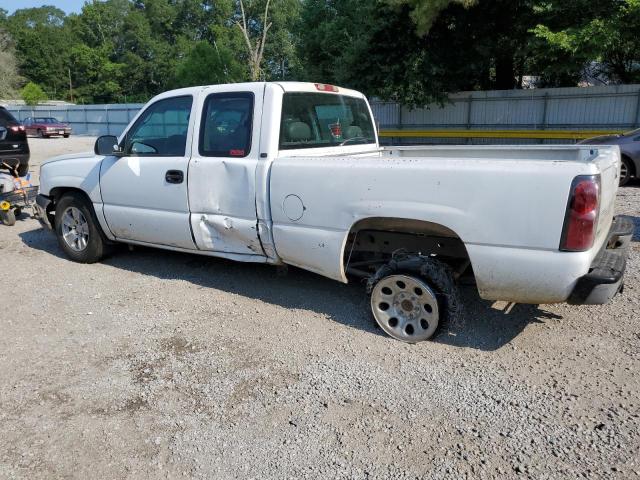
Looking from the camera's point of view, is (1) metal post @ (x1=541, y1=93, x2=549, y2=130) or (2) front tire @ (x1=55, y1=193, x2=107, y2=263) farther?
(1) metal post @ (x1=541, y1=93, x2=549, y2=130)

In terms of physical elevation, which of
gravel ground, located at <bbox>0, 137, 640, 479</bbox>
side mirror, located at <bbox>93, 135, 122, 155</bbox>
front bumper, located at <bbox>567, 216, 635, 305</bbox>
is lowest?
gravel ground, located at <bbox>0, 137, 640, 479</bbox>

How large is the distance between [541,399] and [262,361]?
189 cm

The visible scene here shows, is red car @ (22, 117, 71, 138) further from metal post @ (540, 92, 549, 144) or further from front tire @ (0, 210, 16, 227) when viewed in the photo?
front tire @ (0, 210, 16, 227)

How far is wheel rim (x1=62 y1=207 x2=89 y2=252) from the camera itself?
6.22 m

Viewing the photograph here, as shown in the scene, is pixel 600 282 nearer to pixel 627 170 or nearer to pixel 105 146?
pixel 105 146

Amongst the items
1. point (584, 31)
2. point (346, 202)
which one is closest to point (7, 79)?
point (584, 31)

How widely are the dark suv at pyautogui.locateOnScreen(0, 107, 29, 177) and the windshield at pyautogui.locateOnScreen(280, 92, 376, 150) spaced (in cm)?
684

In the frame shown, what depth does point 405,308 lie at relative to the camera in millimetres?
4176

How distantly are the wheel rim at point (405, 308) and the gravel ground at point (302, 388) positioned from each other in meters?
0.13

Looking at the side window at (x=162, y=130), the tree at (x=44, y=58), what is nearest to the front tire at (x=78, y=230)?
the side window at (x=162, y=130)

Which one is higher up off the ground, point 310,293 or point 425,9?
point 425,9

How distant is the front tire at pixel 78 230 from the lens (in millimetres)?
6105

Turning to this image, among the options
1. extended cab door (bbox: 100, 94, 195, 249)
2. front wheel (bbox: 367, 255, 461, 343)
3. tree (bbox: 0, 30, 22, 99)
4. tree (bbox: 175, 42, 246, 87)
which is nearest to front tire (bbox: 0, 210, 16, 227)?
extended cab door (bbox: 100, 94, 195, 249)

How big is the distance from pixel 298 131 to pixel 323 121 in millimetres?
423
